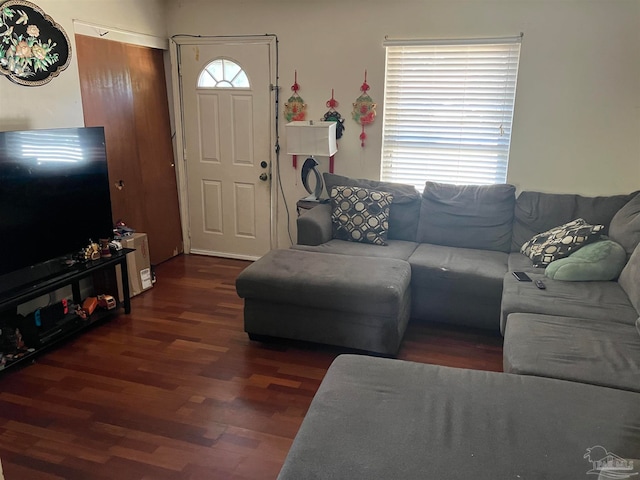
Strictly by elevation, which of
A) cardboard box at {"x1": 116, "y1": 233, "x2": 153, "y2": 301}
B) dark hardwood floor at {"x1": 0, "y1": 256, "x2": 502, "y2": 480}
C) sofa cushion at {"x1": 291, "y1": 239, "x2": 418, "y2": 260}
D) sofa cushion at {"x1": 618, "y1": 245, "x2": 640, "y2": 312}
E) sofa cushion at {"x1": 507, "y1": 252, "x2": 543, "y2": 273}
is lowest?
dark hardwood floor at {"x1": 0, "y1": 256, "x2": 502, "y2": 480}

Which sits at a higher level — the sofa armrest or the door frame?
the door frame

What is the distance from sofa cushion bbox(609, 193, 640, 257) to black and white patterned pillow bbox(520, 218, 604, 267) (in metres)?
0.12

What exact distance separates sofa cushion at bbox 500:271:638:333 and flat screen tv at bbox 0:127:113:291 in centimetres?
277

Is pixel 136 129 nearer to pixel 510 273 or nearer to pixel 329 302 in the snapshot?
pixel 329 302

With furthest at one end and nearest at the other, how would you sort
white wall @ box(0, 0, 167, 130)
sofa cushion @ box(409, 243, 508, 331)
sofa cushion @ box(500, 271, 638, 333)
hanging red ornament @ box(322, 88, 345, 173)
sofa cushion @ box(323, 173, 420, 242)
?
hanging red ornament @ box(322, 88, 345, 173) → sofa cushion @ box(323, 173, 420, 242) → sofa cushion @ box(409, 243, 508, 331) → white wall @ box(0, 0, 167, 130) → sofa cushion @ box(500, 271, 638, 333)

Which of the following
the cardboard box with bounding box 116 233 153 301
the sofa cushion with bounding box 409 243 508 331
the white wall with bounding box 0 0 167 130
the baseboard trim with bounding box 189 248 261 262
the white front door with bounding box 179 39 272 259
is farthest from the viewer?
the baseboard trim with bounding box 189 248 261 262

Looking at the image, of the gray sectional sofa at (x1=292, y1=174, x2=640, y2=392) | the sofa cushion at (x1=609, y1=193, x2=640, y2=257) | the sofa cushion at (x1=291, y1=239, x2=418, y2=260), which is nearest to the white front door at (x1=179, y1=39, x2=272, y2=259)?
the gray sectional sofa at (x1=292, y1=174, x2=640, y2=392)

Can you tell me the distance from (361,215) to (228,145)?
1.64 metres

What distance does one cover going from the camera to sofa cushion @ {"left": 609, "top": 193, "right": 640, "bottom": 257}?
10.2ft

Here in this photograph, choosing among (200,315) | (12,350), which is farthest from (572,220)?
(12,350)

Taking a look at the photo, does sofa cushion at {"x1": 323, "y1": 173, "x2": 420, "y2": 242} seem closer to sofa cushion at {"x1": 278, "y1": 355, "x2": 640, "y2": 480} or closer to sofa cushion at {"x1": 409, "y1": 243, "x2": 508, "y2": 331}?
sofa cushion at {"x1": 409, "y1": 243, "x2": 508, "y2": 331}

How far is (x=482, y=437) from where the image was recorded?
1607 mm

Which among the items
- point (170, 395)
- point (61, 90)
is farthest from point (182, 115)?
point (170, 395)

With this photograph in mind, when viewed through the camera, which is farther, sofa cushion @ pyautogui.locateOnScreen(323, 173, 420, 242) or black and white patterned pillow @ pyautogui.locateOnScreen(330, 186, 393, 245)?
sofa cushion @ pyautogui.locateOnScreen(323, 173, 420, 242)
